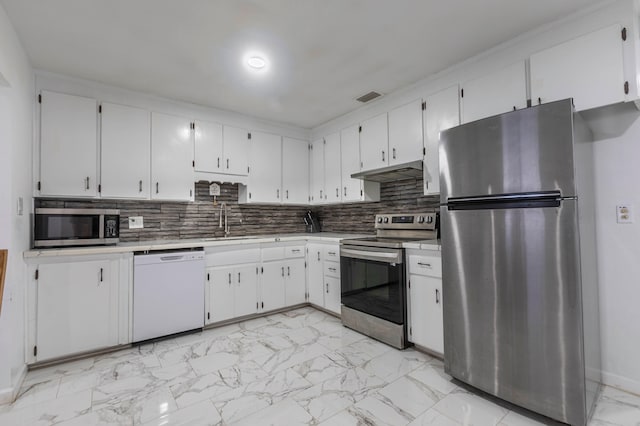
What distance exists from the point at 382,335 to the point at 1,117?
3187mm

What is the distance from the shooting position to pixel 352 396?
6.30 ft

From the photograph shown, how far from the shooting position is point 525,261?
67.2 inches

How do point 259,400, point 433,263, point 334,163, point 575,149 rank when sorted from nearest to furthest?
point 575,149 → point 259,400 → point 433,263 → point 334,163

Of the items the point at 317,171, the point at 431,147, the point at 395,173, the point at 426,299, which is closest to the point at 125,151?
the point at 317,171

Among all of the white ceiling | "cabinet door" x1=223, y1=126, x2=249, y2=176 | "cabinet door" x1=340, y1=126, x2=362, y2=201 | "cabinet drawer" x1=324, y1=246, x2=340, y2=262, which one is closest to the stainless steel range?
"cabinet drawer" x1=324, y1=246, x2=340, y2=262

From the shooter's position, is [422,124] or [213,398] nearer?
[213,398]

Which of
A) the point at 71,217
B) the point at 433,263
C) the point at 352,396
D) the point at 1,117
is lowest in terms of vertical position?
the point at 352,396

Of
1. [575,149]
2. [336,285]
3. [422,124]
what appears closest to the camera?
[575,149]

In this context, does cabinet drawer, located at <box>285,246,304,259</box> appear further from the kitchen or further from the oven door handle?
the kitchen

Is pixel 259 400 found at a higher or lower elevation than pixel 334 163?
lower

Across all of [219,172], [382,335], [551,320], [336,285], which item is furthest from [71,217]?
[551,320]

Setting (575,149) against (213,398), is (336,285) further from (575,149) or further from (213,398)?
(575,149)

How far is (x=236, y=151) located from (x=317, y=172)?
45.0 inches

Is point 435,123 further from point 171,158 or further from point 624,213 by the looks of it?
point 171,158
